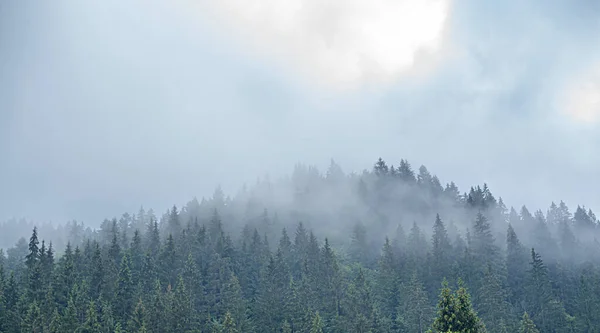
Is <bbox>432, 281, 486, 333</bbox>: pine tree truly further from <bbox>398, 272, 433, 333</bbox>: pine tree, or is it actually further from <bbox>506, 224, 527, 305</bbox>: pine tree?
<bbox>506, 224, 527, 305</bbox>: pine tree

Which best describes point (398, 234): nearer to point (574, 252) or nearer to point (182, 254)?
point (574, 252)

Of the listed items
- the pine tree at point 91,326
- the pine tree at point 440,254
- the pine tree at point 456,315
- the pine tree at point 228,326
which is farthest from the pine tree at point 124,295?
the pine tree at point 456,315

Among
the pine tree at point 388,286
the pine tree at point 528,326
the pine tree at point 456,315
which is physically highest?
the pine tree at point 388,286

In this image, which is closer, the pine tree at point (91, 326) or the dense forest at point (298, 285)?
the pine tree at point (91, 326)

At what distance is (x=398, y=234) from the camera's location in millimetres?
152750

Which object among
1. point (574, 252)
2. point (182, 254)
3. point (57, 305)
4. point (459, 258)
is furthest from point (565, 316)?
point (57, 305)

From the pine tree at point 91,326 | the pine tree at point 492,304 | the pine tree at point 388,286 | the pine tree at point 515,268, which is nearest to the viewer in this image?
the pine tree at point 91,326

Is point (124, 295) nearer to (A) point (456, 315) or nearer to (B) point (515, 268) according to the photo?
(A) point (456, 315)

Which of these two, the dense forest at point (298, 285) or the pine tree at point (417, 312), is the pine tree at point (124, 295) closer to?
the dense forest at point (298, 285)

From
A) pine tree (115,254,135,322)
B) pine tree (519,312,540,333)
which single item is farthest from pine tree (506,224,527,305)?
pine tree (115,254,135,322)

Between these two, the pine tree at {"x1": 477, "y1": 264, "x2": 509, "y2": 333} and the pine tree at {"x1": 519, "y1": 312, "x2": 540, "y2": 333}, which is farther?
the pine tree at {"x1": 477, "y1": 264, "x2": 509, "y2": 333}

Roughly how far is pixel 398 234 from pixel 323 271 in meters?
38.4

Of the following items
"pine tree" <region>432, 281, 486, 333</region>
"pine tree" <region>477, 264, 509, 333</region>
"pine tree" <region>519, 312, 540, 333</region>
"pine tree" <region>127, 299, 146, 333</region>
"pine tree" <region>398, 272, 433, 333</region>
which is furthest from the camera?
"pine tree" <region>398, 272, 433, 333</region>

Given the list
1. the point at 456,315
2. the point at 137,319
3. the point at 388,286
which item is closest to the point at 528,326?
the point at 388,286
